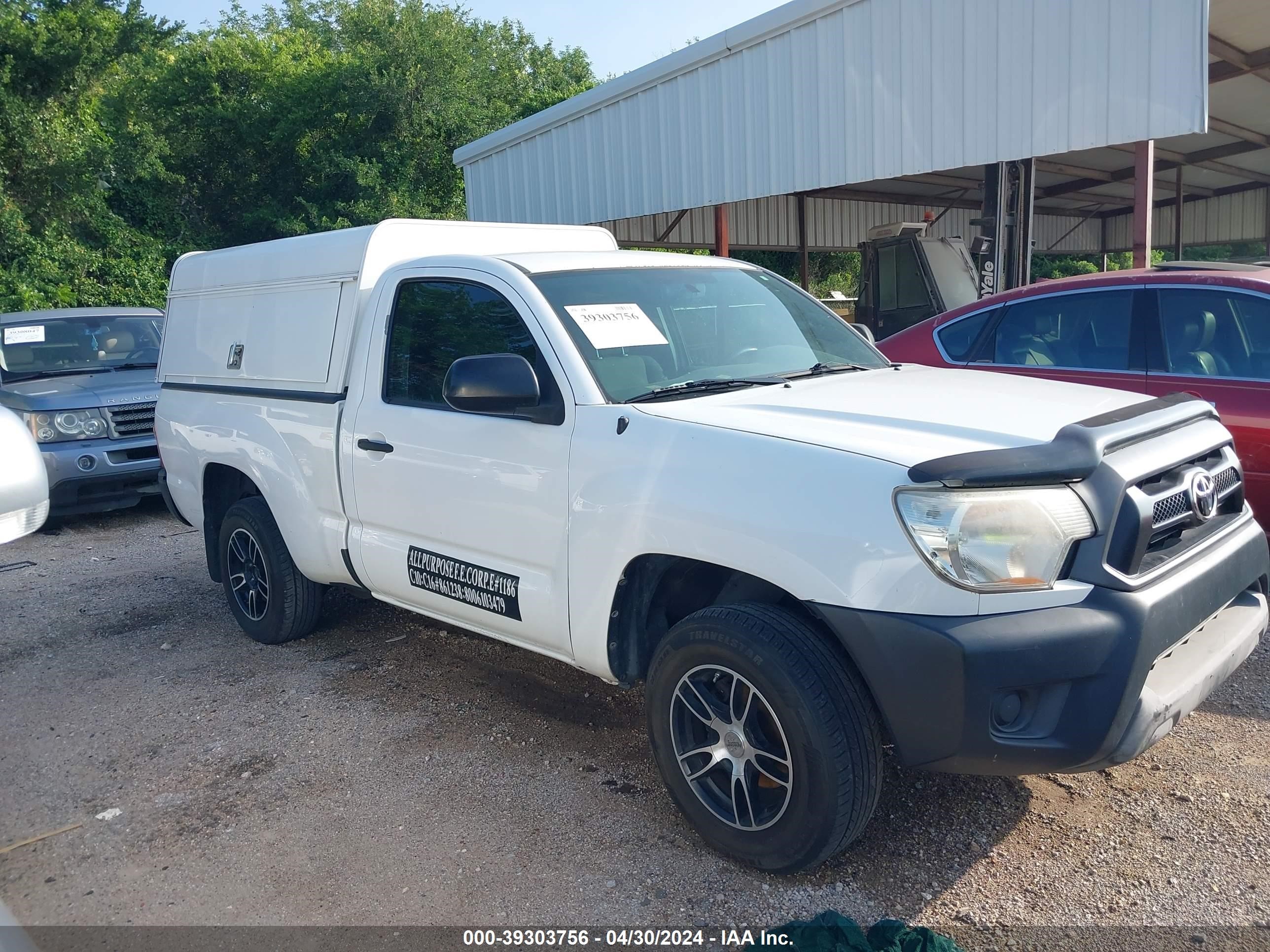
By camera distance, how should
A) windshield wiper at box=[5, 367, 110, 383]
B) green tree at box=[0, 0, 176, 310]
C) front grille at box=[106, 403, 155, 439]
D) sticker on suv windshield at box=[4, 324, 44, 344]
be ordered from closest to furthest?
1. front grille at box=[106, 403, 155, 439]
2. windshield wiper at box=[5, 367, 110, 383]
3. sticker on suv windshield at box=[4, 324, 44, 344]
4. green tree at box=[0, 0, 176, 310]

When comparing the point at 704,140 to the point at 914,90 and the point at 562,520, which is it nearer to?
the point at 914,90

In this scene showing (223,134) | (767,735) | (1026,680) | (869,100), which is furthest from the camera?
(223,134)

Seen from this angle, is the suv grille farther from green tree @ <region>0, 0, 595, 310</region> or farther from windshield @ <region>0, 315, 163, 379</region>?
green tree @ <region>0, 0, 595, 310</region>

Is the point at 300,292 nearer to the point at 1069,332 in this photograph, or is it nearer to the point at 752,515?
the point at 752,515

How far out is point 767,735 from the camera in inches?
117

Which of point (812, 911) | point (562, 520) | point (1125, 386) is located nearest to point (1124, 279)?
point (1125, 386)

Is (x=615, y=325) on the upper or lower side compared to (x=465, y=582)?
upper

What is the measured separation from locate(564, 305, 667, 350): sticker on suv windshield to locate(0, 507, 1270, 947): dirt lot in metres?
1.57

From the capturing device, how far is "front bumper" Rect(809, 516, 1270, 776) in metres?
2.52

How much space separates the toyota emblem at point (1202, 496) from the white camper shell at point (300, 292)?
2.58m

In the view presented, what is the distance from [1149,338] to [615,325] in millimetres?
3159

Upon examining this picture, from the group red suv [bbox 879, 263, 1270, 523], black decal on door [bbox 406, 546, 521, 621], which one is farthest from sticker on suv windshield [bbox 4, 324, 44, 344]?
red suv [bbox 879, 263, 1270, 523]

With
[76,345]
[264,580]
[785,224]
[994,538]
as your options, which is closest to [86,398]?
[76,345]

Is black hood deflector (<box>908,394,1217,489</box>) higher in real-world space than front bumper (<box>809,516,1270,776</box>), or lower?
higher
